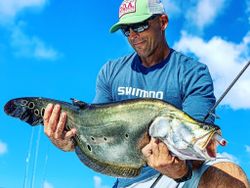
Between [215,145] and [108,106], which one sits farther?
[108,106]

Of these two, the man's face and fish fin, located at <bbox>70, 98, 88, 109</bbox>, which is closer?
fish fin, located at <bbox>70, 98, 88, 109</bbox>

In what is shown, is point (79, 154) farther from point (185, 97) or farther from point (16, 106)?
point (185, 97)

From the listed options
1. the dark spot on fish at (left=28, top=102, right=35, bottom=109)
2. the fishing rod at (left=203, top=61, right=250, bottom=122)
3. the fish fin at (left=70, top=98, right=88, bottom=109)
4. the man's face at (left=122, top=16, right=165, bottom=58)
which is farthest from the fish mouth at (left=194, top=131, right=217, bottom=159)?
the man's face at (left=122, top=16, right=165, bottom=58)

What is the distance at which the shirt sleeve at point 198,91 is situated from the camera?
7.25 meters

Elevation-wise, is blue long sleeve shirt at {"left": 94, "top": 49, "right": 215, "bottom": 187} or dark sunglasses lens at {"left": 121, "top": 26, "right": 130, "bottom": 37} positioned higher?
dark sunglasses lens at {"left": 121, "top": 26, "right": 130, "bottom": 37}

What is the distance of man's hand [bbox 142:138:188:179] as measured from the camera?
628 cm

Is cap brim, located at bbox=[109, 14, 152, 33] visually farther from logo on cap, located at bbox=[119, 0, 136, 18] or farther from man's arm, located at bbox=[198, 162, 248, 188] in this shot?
man's arm, located at bbox=[198, 162, 248, 188]

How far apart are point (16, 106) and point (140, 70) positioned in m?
1.78

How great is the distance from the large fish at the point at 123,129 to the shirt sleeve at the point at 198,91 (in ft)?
3.26

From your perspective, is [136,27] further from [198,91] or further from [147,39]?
[198,91]

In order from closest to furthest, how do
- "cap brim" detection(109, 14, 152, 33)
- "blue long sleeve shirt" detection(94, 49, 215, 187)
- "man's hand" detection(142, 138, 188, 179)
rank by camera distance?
"man's hand" detection(142, 138, 188, 179)
"blue long sleeve shirt" detection(94, 49, 215, 187)
"cap brim" detection(109, 14, 152, 33)


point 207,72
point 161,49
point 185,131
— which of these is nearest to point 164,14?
point 161,49

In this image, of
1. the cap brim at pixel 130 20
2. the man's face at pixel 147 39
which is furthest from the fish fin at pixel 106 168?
the cap brim at pixel 130 20

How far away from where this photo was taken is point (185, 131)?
239 inches
